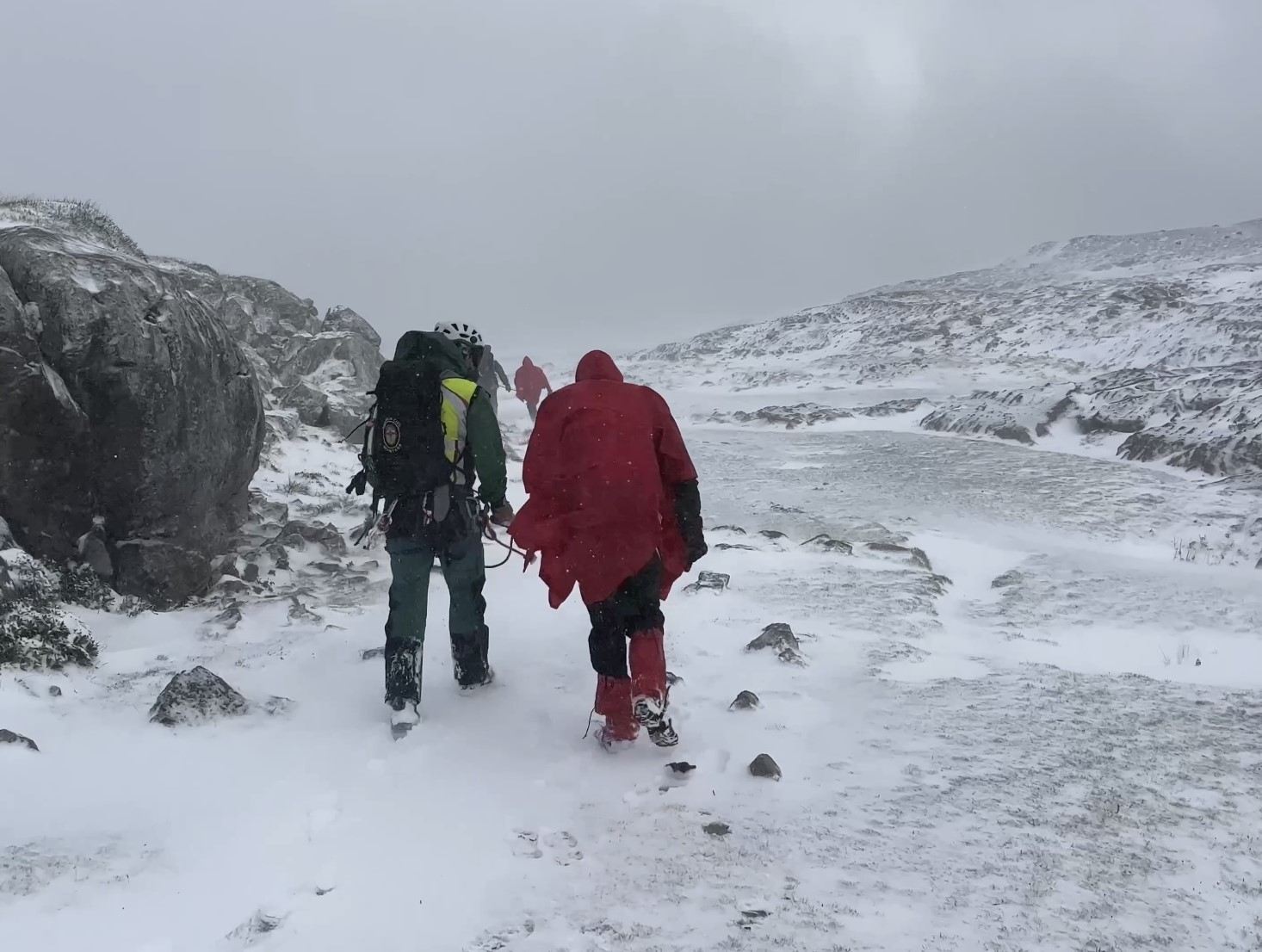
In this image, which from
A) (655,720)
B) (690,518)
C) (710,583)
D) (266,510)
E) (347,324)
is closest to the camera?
(655,720)

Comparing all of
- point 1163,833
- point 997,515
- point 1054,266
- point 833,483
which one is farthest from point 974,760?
point 1054,266

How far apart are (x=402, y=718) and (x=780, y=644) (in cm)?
272

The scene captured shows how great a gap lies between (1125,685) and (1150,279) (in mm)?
50538

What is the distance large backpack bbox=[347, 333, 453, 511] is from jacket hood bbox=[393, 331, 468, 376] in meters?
0.01

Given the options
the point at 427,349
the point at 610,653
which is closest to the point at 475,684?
the point at 610,653

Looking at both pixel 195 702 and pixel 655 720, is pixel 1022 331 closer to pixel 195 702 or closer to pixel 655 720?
pixel 655 720

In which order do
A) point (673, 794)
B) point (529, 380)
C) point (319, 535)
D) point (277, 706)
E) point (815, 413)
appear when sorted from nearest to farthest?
point (673, 794)
point (277, 706)
point (319, 535)
point (529, 380)
point (815, 413)

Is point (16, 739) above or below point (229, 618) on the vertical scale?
above

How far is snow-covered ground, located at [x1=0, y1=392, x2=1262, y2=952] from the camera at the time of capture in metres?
2.53

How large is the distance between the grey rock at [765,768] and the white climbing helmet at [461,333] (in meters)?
2.79

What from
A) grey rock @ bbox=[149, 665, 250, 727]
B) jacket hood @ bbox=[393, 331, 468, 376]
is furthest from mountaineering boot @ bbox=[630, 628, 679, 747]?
grey rock @ bbox=[149, 665, 250, 727]

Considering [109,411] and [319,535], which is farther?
[319,535]

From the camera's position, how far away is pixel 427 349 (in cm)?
438

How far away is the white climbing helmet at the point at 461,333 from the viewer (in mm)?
4691
